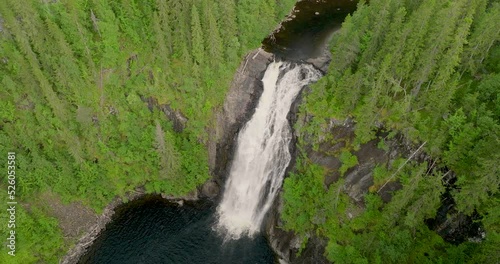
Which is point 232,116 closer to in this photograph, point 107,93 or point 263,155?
point 263,155

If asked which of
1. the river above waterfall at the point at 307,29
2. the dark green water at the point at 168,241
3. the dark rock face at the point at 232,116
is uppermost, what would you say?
the river above waterfall at the point at 307,29

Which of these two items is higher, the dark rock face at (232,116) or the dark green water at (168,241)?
the dark rock face at (232,116)

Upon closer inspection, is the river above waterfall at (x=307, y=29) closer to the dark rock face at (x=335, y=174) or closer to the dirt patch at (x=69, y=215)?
the dark rock face at (x=335, y=174)

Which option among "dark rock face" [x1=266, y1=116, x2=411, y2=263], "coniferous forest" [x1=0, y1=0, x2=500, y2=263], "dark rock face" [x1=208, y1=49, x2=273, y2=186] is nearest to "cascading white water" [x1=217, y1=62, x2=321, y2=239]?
"dark rock face" [x1=208, y1=49, x2=273, y2=186]

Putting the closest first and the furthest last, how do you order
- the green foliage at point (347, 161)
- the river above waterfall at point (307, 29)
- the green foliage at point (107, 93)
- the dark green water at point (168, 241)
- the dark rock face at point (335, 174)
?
the dark rock face at point (335, 174)
the green foliage at point (347, 161)
the green foliage at point (107, 93)
the dark green water at point (168, 241)
the river above waterfall at point (307, 29)

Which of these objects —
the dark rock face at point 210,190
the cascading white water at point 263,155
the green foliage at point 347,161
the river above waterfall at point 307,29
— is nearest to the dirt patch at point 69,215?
the dark rock face at point 210,190

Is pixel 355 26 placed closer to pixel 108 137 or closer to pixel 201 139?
pixel 201 139

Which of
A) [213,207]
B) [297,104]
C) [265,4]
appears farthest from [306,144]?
[265,4]
